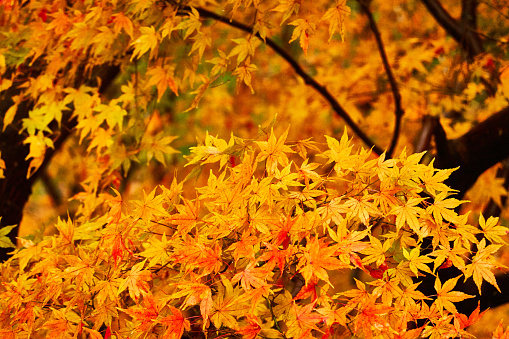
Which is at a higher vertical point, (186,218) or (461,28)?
(461,28)

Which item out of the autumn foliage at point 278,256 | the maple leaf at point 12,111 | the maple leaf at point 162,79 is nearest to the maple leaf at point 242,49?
the maple leaf at point 162,79

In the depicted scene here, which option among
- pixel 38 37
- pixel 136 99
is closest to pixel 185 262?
pixel 136 99

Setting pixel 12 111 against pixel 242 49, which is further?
pixel 12 111

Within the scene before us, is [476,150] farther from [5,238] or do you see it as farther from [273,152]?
[5,238]

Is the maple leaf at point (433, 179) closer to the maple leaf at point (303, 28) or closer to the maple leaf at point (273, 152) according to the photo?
the maple leaf at point (273, 152)

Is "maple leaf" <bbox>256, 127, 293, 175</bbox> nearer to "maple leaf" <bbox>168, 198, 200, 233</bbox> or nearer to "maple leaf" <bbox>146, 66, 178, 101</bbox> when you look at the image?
"maple leaf" <bbox>168, 198, 200, 233</bbox>

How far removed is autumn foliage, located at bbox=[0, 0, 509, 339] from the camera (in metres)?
1.57

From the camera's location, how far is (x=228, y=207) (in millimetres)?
1660

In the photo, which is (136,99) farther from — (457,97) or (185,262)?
(457,97)

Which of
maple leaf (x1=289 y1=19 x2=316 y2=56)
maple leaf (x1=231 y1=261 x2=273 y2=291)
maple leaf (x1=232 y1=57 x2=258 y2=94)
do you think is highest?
maple leaf (x1=289 y1=19 x2=316 y2=56)

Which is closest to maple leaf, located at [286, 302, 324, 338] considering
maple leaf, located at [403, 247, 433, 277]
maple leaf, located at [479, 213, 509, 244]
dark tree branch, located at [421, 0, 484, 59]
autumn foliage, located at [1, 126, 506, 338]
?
autumn foliage, located at [1, 126, 506, 338]

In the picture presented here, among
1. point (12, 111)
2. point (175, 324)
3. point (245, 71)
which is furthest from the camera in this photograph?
point (12, 111)

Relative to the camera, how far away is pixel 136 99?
314cm

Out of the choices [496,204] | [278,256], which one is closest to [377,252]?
[278,256]
